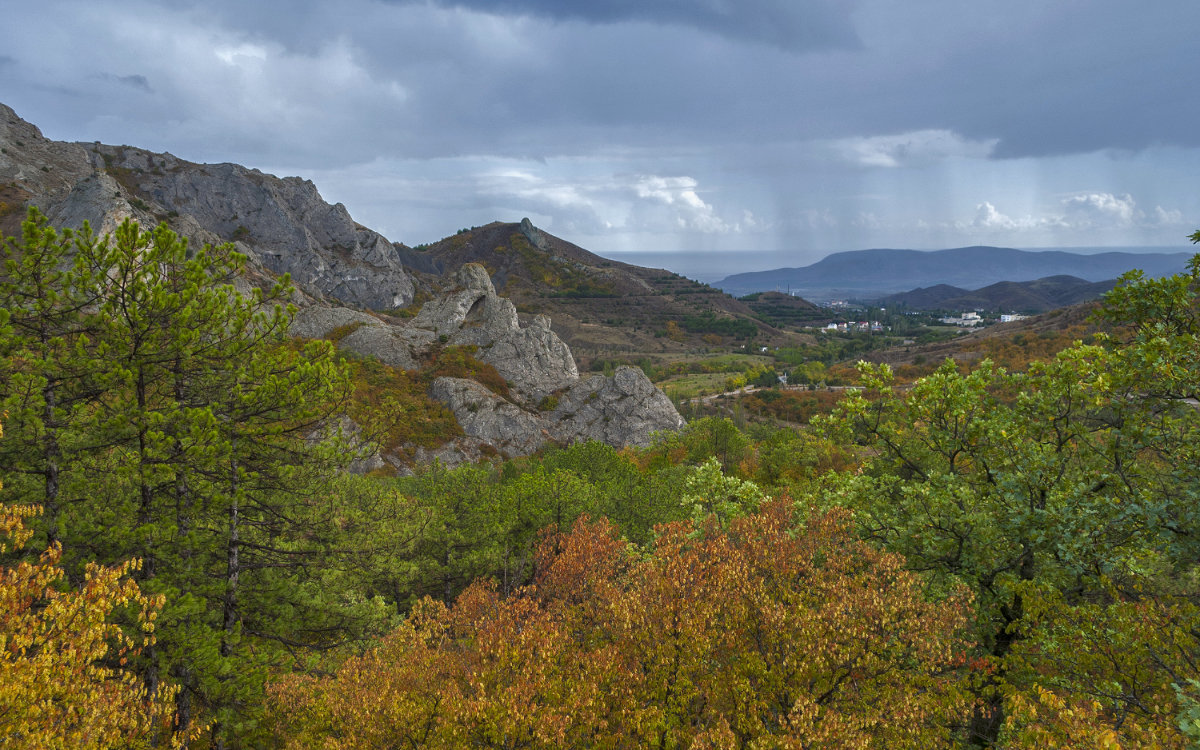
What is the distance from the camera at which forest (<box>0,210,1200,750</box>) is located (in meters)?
10.3

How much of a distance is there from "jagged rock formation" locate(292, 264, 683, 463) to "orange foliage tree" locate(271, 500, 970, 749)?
69559 millimetres

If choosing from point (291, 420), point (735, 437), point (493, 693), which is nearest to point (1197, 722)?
point (493, 693)

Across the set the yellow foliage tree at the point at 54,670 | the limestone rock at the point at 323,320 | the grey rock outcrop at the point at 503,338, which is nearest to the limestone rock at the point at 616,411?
the grey rock outcrop at the point at 503,338

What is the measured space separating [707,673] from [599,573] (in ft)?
19.5

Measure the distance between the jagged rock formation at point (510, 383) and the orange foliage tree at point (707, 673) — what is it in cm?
6956

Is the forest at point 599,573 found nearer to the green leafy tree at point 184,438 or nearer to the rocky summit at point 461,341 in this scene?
the green leafy tree at point 184,438

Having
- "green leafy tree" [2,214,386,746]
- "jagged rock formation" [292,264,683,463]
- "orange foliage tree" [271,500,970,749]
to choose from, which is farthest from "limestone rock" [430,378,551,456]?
"orange foliage tree" [271,500,970,749]

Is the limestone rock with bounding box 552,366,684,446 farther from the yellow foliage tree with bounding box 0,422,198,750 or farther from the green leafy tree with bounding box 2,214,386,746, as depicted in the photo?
the yellow foliage tree with bounding box 0,422,198,750

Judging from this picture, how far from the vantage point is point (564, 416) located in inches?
3863

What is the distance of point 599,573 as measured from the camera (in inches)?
730

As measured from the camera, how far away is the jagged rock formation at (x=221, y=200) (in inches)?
4783

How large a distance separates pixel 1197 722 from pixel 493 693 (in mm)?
12422

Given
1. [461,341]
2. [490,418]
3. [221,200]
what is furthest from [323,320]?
[221,200]

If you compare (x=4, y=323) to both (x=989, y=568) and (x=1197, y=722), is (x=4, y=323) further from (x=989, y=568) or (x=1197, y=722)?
(x=989, y=568)
